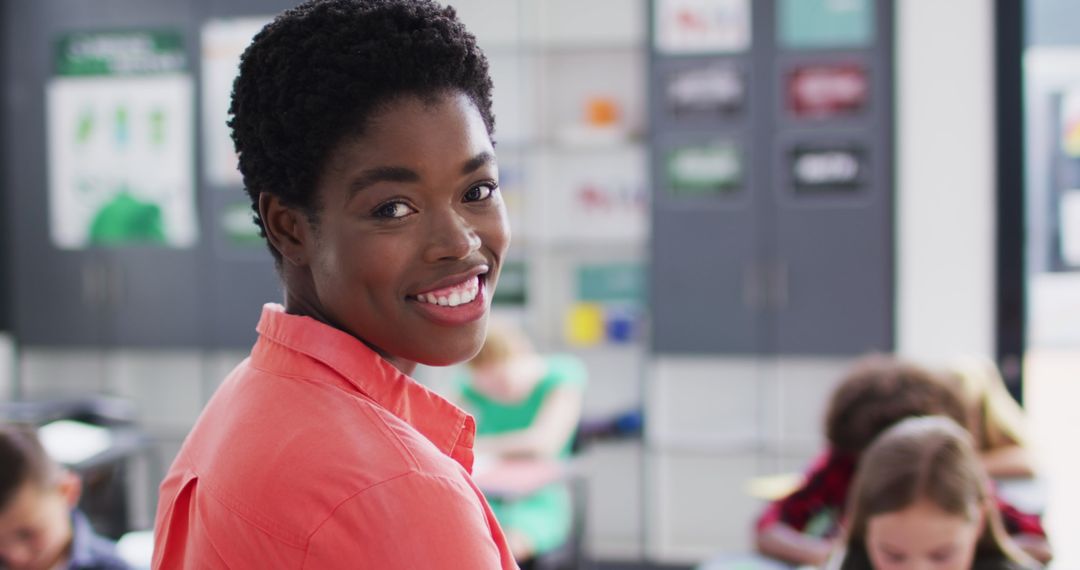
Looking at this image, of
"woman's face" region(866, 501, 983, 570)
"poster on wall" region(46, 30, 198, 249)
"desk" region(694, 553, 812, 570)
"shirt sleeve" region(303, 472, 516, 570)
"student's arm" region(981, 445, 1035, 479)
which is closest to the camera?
"shirt sleeve" region(303, 472, 516, 570)

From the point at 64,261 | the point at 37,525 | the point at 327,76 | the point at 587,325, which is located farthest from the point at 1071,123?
the point at 64,261

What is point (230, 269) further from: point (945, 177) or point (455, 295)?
point (455, 295)

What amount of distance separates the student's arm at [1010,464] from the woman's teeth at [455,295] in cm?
255

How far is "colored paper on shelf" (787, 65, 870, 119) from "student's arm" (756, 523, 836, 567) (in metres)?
2.10

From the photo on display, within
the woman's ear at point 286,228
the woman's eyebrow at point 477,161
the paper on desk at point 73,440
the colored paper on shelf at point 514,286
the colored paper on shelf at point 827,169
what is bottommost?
the paper on desk at point 73,440

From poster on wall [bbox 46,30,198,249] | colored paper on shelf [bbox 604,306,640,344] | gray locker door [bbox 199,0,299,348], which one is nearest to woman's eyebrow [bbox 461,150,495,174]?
colored paper on shelf [bbox 604,306,640,344]

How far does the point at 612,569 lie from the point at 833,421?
2.31 m

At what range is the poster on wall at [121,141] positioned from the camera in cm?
475

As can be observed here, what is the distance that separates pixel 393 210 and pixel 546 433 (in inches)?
118

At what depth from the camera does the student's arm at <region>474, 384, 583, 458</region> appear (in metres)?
3.59

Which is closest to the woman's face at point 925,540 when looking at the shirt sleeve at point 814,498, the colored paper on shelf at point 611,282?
the shirt sleeve at point 814,498

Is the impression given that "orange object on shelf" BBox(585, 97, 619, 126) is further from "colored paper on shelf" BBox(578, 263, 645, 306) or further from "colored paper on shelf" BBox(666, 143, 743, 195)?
"colored paper on shelf" BBox(578, 263, 645, 306)

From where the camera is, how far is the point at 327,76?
2.33 feet

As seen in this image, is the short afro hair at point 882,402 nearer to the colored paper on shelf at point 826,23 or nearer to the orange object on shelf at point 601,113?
the colored paper on shelf at point 826,23
